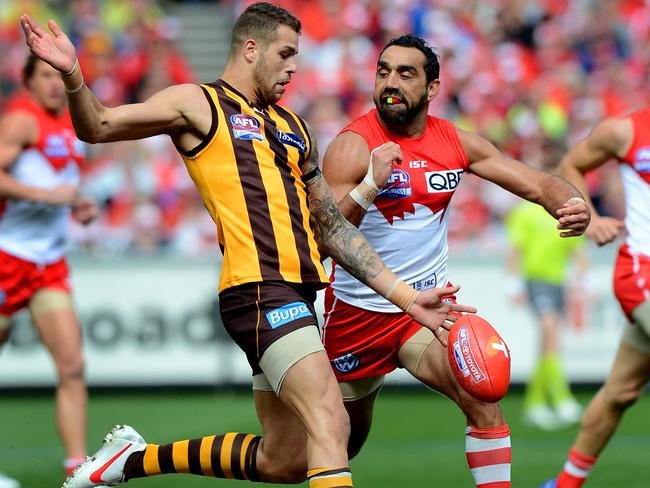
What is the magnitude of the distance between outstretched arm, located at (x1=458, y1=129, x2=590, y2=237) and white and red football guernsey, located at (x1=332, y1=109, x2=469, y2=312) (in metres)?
0.08

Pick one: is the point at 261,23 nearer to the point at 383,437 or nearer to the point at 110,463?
the point at 110,463

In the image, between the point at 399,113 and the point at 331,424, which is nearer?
the point at 331,424

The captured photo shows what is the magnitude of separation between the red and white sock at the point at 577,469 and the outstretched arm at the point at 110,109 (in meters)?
3.28

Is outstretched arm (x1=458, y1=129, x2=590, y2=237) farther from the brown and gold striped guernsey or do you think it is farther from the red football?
the brown and gold striped guernsey

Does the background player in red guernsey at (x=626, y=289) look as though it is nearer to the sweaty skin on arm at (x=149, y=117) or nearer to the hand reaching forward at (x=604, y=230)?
the hand reaching forward at (x=604, y=230)

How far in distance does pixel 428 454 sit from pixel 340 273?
314 centimetres

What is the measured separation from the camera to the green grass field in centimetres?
844

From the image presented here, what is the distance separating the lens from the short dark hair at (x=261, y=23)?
5965 mm

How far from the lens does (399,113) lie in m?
6.46

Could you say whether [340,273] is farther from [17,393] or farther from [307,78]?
[307,78]

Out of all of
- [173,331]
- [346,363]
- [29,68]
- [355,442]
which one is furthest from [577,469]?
[173,331]

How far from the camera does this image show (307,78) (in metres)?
17.4

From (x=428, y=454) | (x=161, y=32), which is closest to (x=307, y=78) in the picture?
(x=161, y=32)

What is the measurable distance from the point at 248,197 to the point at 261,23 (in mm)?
896
